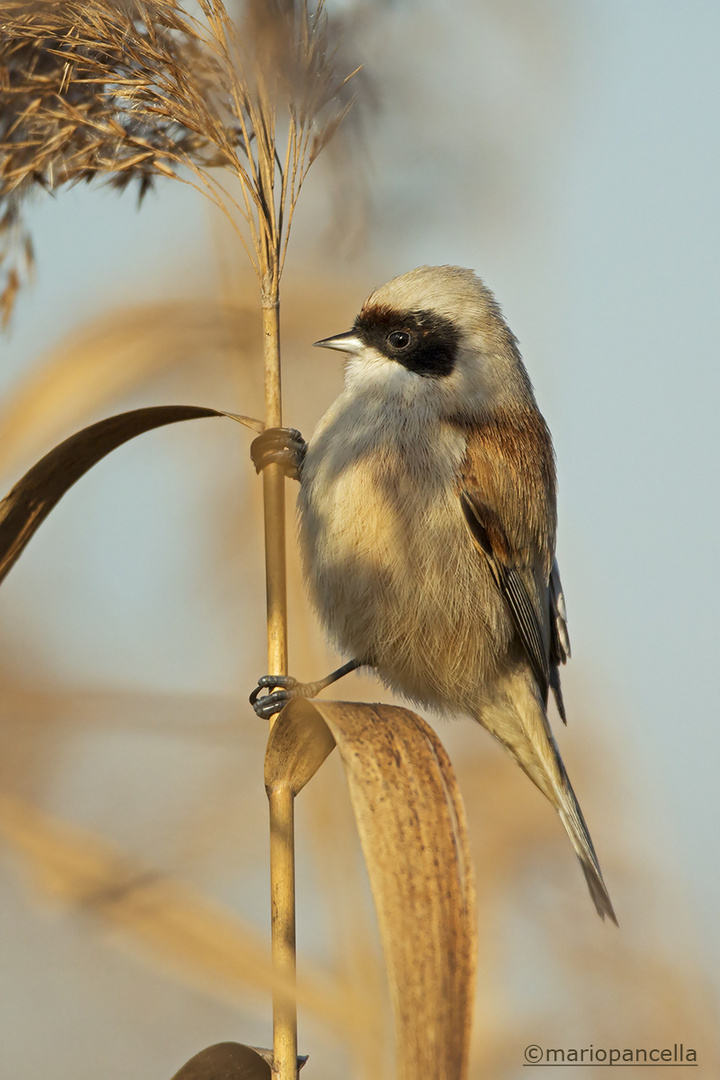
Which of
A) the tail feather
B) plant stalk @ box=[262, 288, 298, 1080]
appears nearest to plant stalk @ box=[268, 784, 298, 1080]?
plant stalk @ box=[262, 288, 298, 1080]

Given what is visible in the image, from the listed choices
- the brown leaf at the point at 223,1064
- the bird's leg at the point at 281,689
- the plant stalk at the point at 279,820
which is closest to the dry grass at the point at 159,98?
the plant stalk at the point at 279,820

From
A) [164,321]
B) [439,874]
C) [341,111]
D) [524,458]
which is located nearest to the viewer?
[439,874]

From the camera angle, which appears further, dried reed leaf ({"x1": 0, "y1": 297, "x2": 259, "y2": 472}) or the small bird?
the small bird

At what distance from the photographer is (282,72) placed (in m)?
1.53

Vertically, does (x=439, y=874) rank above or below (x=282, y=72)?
below

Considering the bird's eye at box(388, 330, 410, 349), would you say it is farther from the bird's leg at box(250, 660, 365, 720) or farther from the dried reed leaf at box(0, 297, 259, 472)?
the bird's leg at box(250, 660, 365, 720)

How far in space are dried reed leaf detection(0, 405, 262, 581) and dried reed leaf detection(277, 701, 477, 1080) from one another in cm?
53

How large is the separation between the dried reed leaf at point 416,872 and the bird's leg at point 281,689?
6.7 inches

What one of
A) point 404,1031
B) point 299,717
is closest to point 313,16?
point 299,717

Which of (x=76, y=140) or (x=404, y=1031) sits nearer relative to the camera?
(x=404, y=1031)

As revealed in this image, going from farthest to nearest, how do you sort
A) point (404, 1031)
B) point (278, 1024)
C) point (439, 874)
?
point (278, 1024) < point (439, 874) < point (404, 1031)

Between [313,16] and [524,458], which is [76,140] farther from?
[524,458]

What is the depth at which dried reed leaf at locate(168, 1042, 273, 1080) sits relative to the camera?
131 centimetres

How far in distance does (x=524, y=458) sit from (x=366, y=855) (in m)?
1.63
